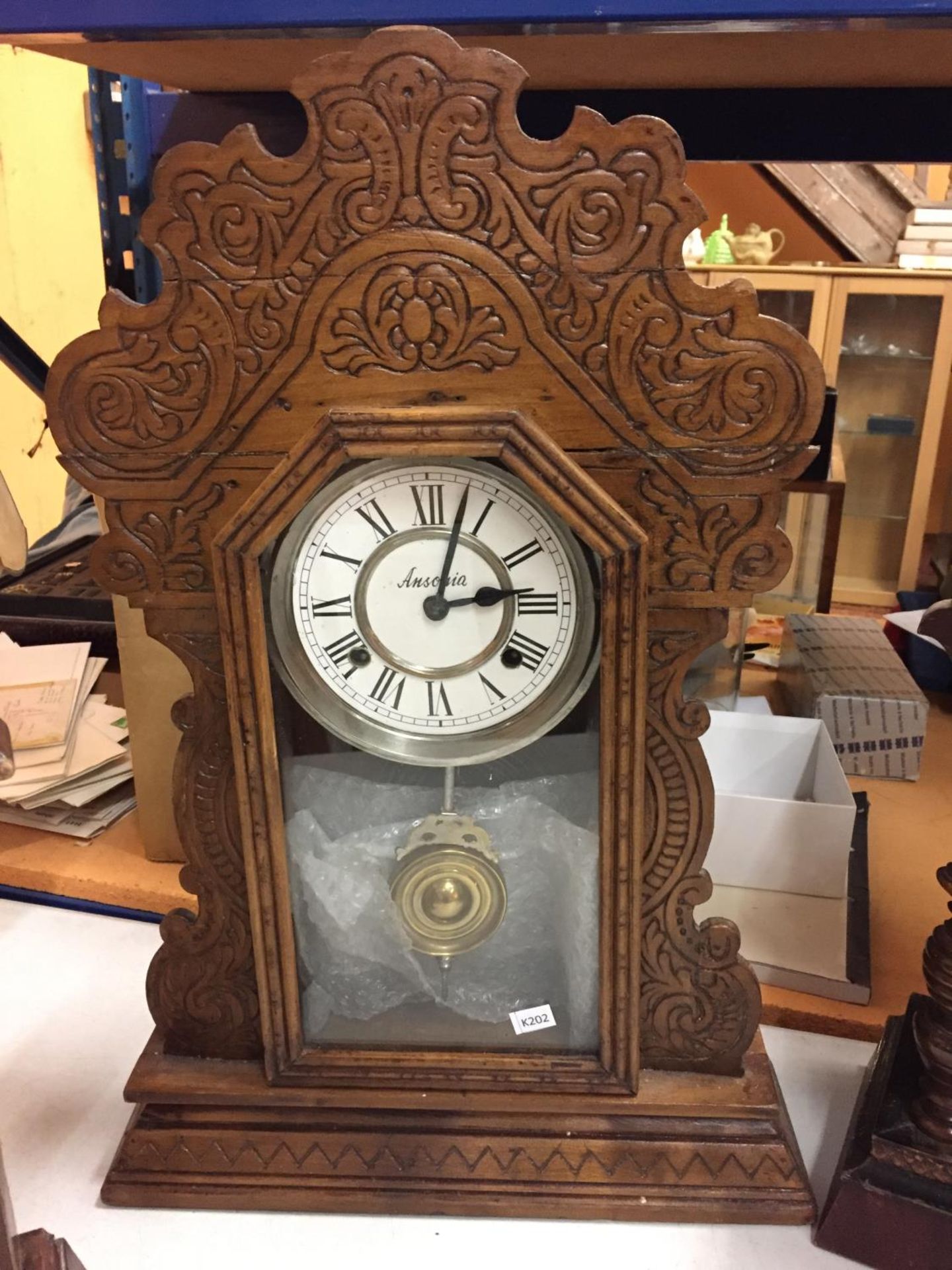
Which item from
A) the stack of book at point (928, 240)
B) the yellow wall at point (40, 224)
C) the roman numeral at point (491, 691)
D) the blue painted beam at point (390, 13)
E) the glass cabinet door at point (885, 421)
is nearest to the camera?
the blue painted beam at point (390, 13)

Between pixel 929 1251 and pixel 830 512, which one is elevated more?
pixel 830 512

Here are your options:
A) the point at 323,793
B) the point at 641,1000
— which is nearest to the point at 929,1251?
the point at 641,1000

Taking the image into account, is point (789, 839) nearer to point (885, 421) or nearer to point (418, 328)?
point (418, 328)

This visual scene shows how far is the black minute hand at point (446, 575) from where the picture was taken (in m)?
0.67

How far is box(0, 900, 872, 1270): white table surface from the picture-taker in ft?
2.39

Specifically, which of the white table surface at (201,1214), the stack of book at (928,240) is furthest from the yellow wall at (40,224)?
the stack of book at (928,240)

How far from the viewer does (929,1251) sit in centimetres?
69

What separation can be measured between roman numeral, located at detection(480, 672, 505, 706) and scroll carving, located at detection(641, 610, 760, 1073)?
92 millimetres

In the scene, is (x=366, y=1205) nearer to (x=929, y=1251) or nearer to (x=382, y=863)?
(x=382, y=863)

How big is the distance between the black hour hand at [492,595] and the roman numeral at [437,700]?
55mm

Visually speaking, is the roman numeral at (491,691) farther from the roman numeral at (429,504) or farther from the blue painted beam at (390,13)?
the blue painted beam at (390,13)

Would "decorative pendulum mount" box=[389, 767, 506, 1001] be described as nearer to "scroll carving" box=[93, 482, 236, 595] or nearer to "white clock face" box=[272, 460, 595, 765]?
"white clock face" box=[272, 460, 595, 765]

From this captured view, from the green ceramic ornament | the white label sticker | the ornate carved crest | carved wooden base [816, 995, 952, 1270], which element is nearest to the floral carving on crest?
the ornate carved crest

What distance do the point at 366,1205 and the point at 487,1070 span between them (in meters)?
0.13
